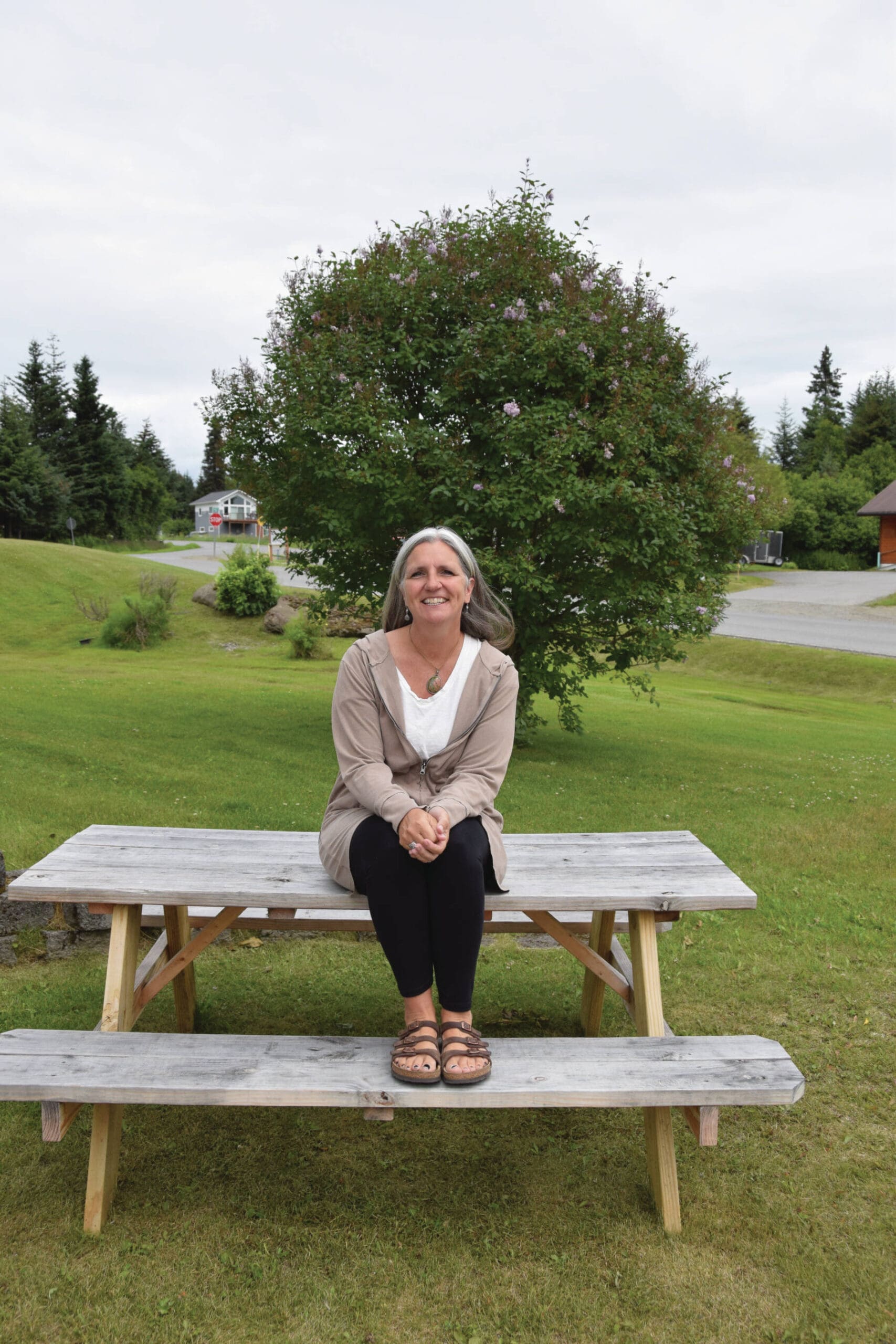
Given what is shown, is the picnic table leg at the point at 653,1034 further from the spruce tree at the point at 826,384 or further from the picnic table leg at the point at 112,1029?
the spruce tree at the point at 826,384

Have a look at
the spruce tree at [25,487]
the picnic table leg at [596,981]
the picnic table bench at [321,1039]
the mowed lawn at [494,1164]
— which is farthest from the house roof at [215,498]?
the picnic table bench at [321,1039]

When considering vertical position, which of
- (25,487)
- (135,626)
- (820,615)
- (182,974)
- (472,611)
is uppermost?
(25,487)

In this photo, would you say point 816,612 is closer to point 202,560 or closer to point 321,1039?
point 202,560

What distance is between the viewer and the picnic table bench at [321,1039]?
113 inches

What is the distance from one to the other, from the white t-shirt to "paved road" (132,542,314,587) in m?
29.1

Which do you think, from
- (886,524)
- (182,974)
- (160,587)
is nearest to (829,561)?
(886,524)

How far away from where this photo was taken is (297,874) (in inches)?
143

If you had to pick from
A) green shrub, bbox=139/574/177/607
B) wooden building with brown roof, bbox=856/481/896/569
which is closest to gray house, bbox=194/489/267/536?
wooden building with brown roof, bbox=856/481/896/569

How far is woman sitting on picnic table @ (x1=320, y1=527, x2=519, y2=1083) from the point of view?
3.24m

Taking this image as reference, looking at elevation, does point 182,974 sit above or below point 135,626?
above

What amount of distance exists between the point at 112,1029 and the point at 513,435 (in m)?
7.55

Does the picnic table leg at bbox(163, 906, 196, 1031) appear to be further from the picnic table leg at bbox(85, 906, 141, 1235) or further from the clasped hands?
the clasped hands

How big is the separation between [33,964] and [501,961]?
2395mm

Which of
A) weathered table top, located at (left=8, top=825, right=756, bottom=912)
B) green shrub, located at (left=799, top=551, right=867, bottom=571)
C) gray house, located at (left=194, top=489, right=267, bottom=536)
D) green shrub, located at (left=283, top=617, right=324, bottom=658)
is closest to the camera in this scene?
weathered table top, located at (left=8, top=825, right=756, bottom=912)
